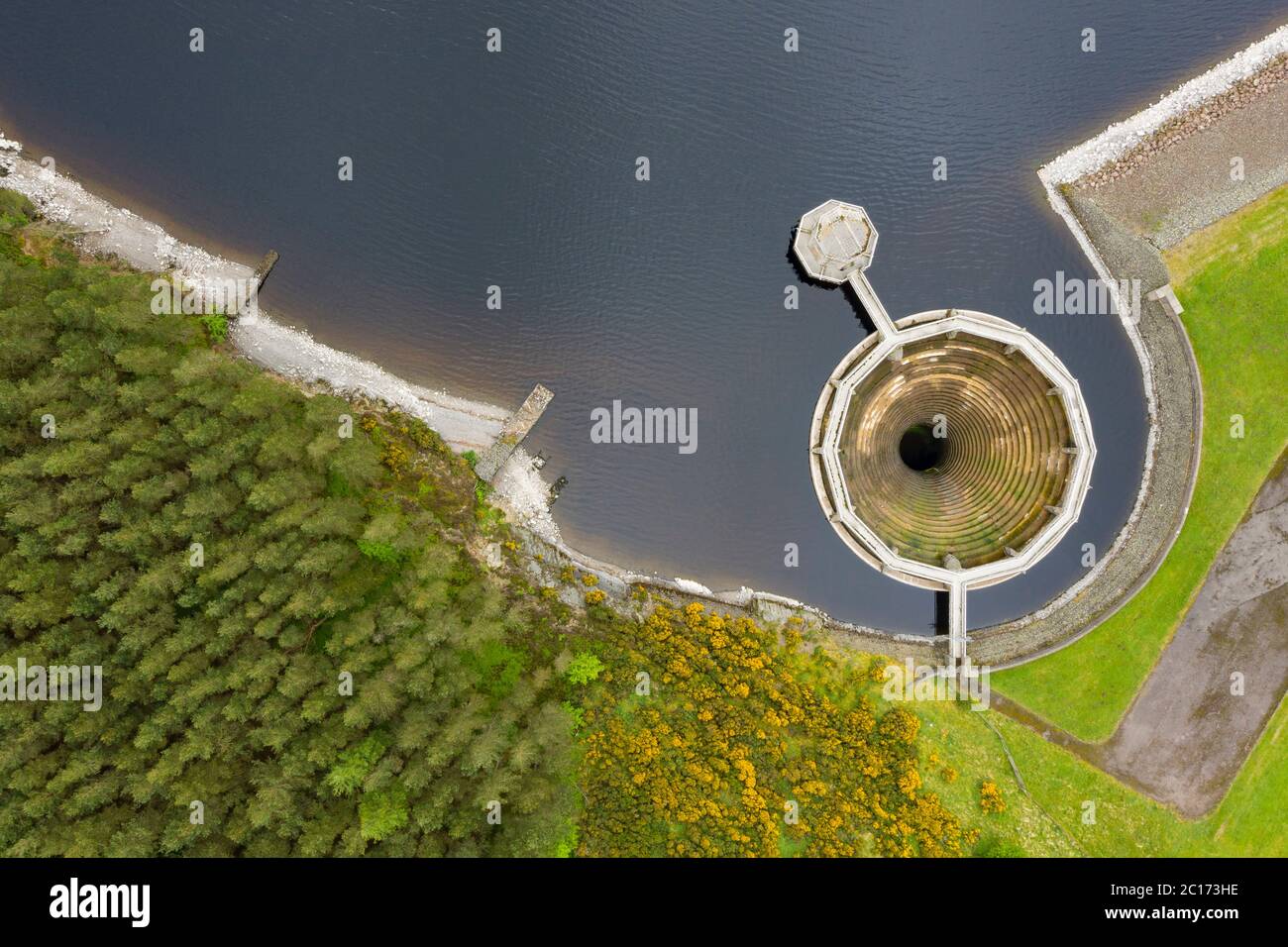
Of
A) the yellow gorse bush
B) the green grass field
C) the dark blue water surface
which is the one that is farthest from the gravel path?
the yellow gorse bush

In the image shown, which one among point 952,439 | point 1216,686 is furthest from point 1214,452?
point 952,439

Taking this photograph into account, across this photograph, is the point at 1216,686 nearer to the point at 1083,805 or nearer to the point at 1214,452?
the point at 1083,805

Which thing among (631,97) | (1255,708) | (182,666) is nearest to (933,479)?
(1255,708)

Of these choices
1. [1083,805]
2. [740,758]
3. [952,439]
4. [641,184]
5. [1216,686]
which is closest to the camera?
[740,758]

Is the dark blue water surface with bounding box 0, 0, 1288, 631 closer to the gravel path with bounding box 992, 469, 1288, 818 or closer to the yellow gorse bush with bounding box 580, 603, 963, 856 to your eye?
the yellow gorse bush with bounding box 580, 603, 963, 856

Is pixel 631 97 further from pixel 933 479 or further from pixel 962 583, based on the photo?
pixel 962 583

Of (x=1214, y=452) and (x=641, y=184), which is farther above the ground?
(x=641, y=184)
